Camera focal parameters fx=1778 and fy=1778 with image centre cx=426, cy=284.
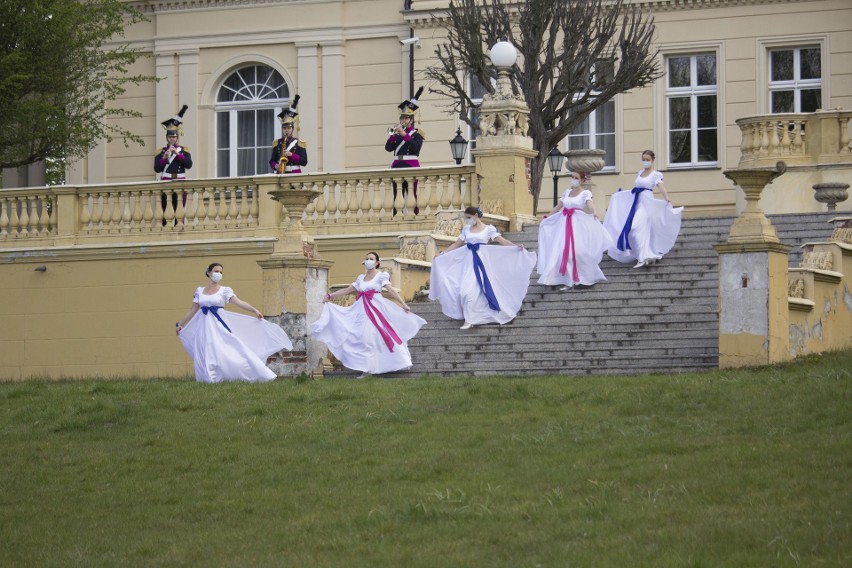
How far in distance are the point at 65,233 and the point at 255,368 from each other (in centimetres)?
893

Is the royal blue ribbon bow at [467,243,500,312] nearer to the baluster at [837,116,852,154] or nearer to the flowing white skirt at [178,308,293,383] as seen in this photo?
the flowing white skirt at [178,308,293,383]

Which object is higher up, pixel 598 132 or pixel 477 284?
pixel 598 132

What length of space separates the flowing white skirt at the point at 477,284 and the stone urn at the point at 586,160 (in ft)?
26.3

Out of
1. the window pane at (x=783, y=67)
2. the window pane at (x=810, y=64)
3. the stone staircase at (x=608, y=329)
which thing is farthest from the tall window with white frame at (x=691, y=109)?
the stone staircase at (x=608, y=329)

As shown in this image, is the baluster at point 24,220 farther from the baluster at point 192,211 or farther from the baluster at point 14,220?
the baluster at point 192,211

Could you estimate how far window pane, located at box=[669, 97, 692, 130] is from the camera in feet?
118

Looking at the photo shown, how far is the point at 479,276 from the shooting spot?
2264 cm

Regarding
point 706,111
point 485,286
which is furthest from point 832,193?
point 485,286

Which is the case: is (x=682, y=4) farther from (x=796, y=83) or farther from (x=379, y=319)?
(x=379, y=319)

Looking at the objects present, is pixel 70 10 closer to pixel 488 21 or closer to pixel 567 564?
pixel 488 21

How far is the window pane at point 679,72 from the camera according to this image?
3591 centimetres

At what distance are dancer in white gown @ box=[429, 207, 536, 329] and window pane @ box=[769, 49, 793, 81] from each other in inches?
552

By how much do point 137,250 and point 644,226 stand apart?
9371mm

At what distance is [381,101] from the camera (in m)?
37.5
